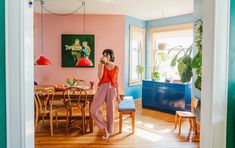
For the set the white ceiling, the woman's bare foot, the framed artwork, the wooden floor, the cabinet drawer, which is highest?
the white ceiling

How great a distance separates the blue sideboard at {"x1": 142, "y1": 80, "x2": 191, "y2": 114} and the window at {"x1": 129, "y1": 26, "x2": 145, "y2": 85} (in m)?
0.71

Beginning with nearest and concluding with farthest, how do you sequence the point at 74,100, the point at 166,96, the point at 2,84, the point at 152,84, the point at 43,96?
the point at 2,84
the point at 43,96
the point at 74,100
the point at 166,96
the point at 152,84

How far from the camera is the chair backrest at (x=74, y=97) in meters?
4.02

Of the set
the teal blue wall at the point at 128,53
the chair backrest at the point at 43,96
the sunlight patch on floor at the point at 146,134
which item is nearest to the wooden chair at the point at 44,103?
the chair backrest at the point at 43,96

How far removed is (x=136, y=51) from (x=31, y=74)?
18.1 ft

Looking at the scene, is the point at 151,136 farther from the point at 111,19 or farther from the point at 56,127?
the point at 111,19

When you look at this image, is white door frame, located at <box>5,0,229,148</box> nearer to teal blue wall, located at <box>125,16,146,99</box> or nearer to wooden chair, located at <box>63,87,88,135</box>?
wooden chair, located at <box>63,87,88,135</box>

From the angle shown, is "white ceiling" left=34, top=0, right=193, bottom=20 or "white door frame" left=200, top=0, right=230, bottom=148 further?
"white ceiling" left=34, top=0, right=193, bottom=20

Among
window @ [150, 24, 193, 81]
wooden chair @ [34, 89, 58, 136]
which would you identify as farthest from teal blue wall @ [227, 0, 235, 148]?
window @ [150, 24, 193, 81]

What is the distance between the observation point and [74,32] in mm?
6031

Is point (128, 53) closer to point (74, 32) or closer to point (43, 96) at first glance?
point (74, 32)

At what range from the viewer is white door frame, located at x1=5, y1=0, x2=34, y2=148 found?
1384 mm

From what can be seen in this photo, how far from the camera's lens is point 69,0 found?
15.3 ft

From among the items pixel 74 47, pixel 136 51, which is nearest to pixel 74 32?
pixel 74 47
